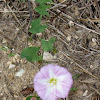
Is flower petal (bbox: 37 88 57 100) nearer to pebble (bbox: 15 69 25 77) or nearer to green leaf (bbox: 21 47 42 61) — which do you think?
green leaf (bbox: 21 47 42 61)

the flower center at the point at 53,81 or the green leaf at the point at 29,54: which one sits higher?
the green leaf at the point at 29,54

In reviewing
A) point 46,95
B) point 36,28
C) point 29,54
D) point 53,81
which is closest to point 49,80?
point 53,81

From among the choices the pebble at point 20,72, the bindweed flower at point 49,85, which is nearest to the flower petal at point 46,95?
the bindweed flower at point 49,85

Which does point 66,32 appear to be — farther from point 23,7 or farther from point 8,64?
point 8,64

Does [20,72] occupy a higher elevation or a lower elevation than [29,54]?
lower

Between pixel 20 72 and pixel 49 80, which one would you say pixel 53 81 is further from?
pixel 20 72

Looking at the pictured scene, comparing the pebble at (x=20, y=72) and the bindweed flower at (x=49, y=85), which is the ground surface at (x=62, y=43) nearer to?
the pebble at (x=20, y=72)

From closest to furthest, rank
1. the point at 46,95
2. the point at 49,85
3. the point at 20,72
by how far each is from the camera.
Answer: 1. the point at 46,95
2. the point at 49,85
3. the point at 20,72
